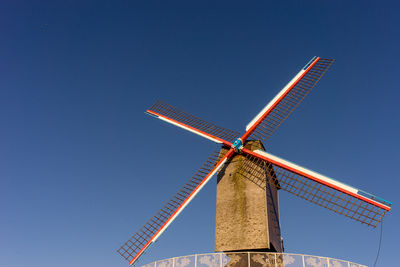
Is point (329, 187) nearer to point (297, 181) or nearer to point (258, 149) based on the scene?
point (297, 181)

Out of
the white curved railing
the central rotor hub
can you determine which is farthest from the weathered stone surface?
the white curved railing

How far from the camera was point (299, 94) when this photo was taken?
17844 millimetres

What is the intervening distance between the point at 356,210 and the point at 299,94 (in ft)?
20.2

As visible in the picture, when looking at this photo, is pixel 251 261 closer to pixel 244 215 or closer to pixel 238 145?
pixel 244 215

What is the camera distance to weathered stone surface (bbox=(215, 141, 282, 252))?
14.0 m

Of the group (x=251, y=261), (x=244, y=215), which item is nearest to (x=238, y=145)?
(x=244, y=215)

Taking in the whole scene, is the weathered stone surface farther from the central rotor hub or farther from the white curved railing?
the white curved railing

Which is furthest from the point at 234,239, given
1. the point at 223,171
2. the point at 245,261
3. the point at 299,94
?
the point at 299,94

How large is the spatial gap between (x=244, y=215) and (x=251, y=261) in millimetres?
2786

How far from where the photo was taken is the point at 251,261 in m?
12.0

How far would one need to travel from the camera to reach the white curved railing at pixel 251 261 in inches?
448

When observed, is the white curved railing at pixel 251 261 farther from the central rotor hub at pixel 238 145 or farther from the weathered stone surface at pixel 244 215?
the central rotor hub at pixel 238 145

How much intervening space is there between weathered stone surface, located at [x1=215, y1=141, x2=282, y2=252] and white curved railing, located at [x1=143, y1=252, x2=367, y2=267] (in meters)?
1.52

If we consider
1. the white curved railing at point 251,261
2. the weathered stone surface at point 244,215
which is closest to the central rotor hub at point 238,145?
the weathered stone surface at point 244,215
